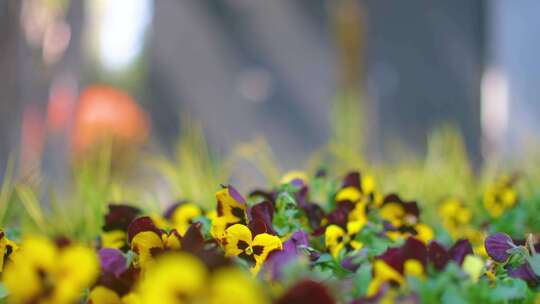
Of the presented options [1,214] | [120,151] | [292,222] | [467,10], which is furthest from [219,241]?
[120,151]

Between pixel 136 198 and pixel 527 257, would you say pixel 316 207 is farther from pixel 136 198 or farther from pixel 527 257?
pixel 136 198

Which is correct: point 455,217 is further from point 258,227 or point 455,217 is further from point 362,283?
point 362,283

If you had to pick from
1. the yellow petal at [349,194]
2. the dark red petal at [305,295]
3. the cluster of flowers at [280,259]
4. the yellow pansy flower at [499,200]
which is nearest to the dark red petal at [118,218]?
the cluster of flowers at [280,259]

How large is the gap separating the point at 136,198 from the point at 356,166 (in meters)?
0.52

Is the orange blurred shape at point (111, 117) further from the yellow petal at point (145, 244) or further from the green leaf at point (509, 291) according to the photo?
the green leaf at point (509, 291)

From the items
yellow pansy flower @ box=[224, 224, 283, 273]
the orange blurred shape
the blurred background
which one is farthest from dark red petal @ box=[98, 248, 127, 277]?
the orange blurred shape

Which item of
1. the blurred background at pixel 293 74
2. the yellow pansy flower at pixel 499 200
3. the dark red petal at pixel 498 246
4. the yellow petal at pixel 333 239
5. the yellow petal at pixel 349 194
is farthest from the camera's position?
the blurred background at pixel 293 74

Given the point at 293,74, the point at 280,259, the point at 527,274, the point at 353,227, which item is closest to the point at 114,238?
the point at 353,227

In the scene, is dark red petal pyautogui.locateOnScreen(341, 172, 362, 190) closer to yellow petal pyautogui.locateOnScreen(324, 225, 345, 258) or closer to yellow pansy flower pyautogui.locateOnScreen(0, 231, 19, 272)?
yellow petal pyautogui.locateOnScreen(324, 225, 345, 258)

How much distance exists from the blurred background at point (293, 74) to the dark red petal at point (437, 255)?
251cm

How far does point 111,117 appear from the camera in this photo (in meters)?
10.0

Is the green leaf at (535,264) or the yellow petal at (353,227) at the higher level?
the green leaf at (535,264)

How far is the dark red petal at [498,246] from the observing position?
848 mm

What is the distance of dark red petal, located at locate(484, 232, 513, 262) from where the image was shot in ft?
2.78
